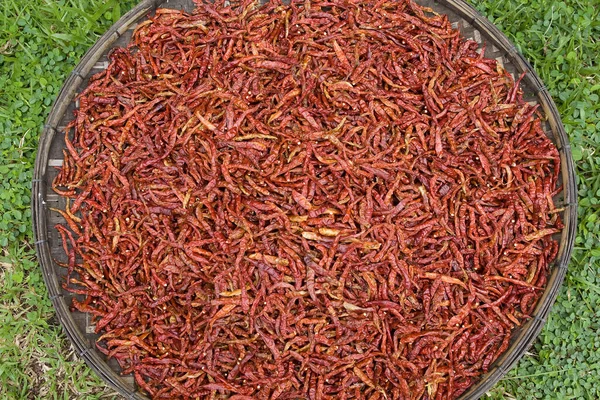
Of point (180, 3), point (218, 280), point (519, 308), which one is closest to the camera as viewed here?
point (218, 280)

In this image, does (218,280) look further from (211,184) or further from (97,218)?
(97,218)

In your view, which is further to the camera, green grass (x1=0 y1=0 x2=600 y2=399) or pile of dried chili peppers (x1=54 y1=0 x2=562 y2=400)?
green grass (x1=0 y1=0 x2=600 y2=399)

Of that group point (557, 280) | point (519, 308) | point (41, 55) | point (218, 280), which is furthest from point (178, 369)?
point (41, 55)

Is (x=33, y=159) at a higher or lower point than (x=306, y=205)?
lower

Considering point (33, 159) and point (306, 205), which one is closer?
point (306, 205)
